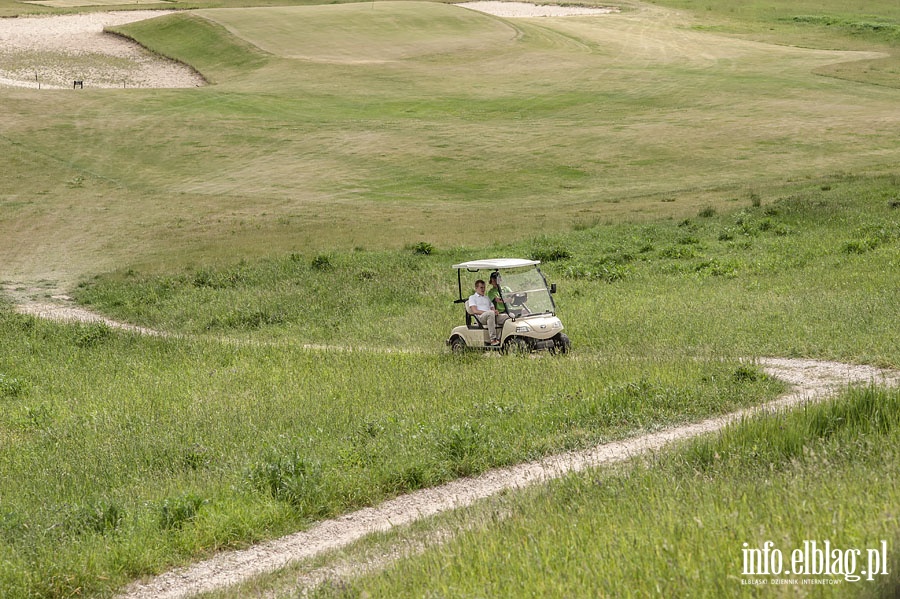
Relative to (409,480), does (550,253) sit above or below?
below

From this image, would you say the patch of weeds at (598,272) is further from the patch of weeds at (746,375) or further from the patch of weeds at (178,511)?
the patch of weeds at (178,511)

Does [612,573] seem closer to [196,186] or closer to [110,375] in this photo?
[110,375]

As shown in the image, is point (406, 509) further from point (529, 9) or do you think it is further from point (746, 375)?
point (529, 9)

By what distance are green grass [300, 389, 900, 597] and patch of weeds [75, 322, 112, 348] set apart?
17.0 meters

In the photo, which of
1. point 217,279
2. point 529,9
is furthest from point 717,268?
point 529,9

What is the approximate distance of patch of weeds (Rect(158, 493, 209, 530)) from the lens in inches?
427

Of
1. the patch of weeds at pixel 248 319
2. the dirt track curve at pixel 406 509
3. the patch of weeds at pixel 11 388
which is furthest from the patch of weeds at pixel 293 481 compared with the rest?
the patch of weeds at pixel 248 319

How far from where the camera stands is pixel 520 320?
20.2 meters

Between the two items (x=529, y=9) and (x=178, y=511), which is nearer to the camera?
(x=178, y=511)

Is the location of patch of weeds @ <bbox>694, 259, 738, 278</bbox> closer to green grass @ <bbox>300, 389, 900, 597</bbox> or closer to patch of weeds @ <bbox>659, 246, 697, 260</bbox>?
patch of weeds @ <bbox>659, 246, 697, 260</bbox>

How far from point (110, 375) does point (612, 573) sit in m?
16.0

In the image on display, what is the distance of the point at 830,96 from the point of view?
Result: 66688 mm

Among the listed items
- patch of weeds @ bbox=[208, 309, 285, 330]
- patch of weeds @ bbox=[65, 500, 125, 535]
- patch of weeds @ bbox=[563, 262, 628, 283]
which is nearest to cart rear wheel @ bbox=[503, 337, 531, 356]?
patch of weeds @ bbox=[208, 309, 285, 330]

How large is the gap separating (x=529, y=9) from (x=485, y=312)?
99.5m
